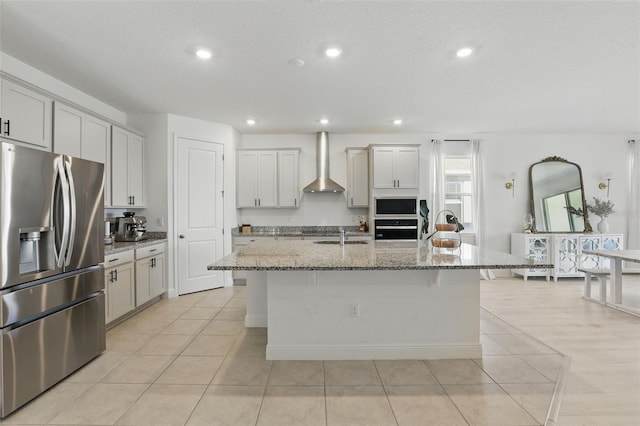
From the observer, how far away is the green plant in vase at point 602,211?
18.2 feet

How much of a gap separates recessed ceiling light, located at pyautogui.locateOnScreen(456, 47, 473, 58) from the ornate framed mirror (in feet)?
13.5

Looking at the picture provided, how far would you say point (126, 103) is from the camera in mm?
4059

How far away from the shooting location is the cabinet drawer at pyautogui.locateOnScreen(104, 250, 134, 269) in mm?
3173

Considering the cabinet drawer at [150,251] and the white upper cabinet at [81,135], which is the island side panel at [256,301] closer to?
the cabinet drawer at [150,251]

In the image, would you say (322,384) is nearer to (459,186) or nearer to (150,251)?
(150,251)

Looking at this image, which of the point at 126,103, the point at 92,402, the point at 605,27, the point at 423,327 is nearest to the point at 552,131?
the point at 605,27

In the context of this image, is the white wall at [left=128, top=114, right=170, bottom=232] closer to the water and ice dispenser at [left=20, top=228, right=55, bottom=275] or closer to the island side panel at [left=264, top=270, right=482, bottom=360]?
the water and ice dispenser at [left=20, top=228, right=55, bottom=275]

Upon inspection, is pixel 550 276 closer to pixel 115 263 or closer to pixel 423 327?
pixel 423 327

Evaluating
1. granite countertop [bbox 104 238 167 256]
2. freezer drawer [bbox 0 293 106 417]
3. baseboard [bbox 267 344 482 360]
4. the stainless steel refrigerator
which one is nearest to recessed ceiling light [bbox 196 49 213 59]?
the stainless steel refrigerator

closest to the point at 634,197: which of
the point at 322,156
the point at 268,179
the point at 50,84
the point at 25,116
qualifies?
the point at 322,156

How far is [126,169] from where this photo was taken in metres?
4.05

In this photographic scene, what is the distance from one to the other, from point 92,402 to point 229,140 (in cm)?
397

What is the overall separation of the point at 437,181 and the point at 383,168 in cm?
116

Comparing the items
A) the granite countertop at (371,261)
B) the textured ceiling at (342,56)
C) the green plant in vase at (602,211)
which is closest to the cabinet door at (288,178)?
the textured ceiling at (342,56)
